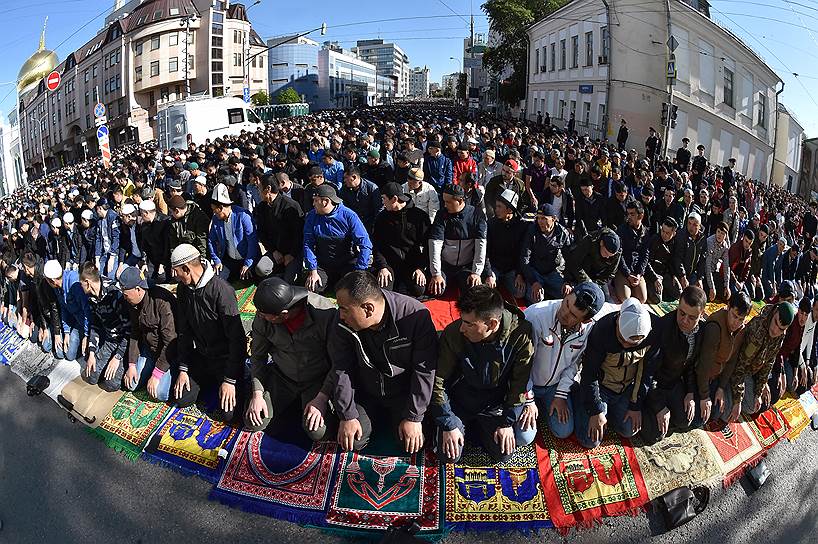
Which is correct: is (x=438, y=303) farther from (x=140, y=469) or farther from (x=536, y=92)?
(x=536, y=92)

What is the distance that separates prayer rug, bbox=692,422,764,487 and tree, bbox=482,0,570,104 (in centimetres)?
4468

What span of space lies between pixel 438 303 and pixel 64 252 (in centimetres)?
932

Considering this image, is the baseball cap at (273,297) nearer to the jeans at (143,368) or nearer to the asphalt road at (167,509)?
the asphalt road at (167,509)

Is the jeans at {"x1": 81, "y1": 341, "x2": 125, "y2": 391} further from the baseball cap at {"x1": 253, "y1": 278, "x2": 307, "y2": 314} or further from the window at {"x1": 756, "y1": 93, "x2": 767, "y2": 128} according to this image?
the window at {"x1": 756, "y1": 93, "x2": 767, "y2": 128}

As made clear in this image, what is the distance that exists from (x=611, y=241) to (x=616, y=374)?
7.71 ft

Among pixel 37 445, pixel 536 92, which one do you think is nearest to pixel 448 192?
pixel 37 445

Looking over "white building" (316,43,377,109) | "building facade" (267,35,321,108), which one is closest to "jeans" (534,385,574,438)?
"white building" (316,43,377,109)

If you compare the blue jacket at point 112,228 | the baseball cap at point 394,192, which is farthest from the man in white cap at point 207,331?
the blue jacket at point 112,228

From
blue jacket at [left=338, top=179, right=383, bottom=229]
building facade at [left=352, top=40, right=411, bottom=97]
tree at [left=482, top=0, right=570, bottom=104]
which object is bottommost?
blue jacket at [left=338, top=179, right=383, bottom=229]

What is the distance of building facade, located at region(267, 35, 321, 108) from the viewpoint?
89938 mm

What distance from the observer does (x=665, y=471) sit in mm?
4062

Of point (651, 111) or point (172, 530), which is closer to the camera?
point (172, 530)

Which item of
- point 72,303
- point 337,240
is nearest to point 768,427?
point 337,240

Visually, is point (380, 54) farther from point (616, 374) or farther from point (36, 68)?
point (616, 374)
